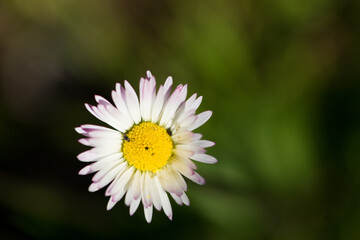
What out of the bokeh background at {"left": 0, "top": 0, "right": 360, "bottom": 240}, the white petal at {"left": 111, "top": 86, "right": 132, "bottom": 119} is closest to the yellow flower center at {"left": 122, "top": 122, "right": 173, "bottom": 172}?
the white petal at {"left": 111, "top": 86, "right": 132, "bottom": 119}

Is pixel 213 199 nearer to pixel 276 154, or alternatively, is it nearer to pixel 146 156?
pixel 276 154

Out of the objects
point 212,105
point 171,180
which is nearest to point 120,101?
point 171,180

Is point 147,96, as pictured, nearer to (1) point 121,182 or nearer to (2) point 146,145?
(2) point 146,145

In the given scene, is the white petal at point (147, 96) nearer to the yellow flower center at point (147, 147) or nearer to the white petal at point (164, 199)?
the yellow flower center at point (147, 147)

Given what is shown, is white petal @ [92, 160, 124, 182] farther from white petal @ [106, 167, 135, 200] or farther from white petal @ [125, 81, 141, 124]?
white petal @ [125, 81, 141, 124]

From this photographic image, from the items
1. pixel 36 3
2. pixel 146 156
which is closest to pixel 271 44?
pixel 146 156

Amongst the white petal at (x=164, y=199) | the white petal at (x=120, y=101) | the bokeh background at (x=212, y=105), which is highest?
the bokeh background at (x=212, y=105)

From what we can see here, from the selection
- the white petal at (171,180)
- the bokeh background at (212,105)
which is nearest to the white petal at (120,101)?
the white petal at (171,180)

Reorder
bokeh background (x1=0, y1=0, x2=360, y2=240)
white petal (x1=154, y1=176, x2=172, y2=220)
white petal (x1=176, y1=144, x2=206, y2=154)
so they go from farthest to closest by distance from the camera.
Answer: bokeh background (x1=0, y1=0, x2=360, y2=240) < white petal (x1=154, y1=176, x2=172, y2=220) < white petal (x1=176, y1=144, x2=206, y2=154)
